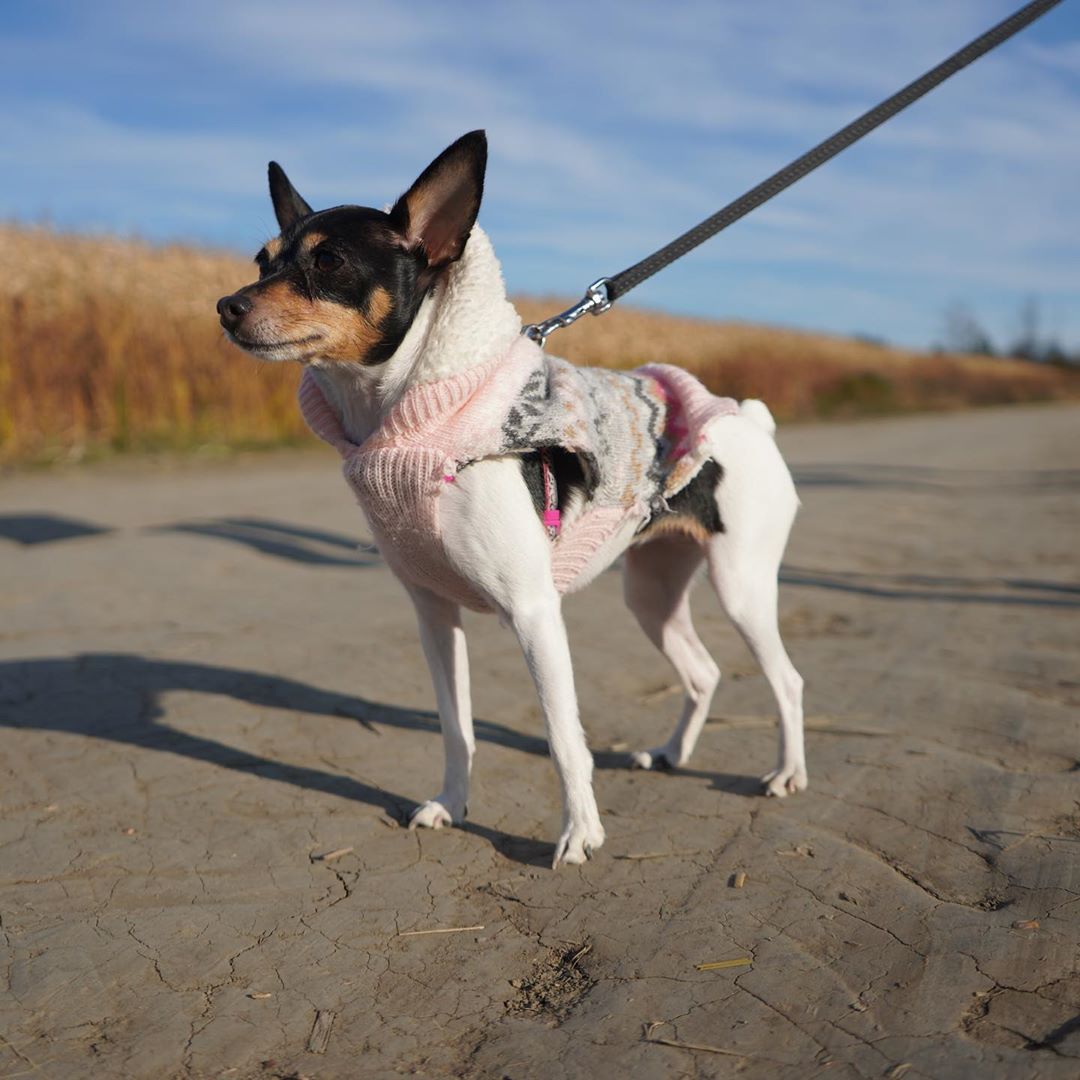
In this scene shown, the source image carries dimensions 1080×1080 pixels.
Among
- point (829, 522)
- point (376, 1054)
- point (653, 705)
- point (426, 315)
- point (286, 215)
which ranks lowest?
point (829, 522)

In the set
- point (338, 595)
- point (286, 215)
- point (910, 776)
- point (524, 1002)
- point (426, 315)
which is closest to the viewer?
point (524, 1002)

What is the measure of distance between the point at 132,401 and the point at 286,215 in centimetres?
1032

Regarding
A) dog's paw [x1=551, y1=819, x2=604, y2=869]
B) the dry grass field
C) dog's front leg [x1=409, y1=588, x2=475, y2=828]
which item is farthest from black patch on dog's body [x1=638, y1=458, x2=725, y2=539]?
the dry grass field

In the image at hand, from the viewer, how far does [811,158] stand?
3391 mm

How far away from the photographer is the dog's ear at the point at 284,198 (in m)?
2.99

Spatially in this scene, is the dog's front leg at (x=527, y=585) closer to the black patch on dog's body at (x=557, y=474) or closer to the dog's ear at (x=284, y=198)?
the black patch on dog's body at (x=557, y=474)

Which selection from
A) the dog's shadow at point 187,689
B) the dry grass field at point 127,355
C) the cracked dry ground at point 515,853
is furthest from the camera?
the dry grass field at point 127,355

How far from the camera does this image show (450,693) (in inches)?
126

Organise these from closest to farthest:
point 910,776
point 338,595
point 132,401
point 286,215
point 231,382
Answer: point 286,215 → point 910,776 → point 338,595 → point 132,401 → point 231,382

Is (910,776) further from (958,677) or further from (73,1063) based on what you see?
(73,1063)

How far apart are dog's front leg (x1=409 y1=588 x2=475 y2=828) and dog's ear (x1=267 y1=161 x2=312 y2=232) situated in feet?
3.67

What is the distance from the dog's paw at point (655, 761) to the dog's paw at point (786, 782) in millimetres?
371

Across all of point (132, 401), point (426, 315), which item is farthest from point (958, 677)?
point (132, 401)

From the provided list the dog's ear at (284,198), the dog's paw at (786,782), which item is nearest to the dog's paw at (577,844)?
the dog's paw at (786,782)
